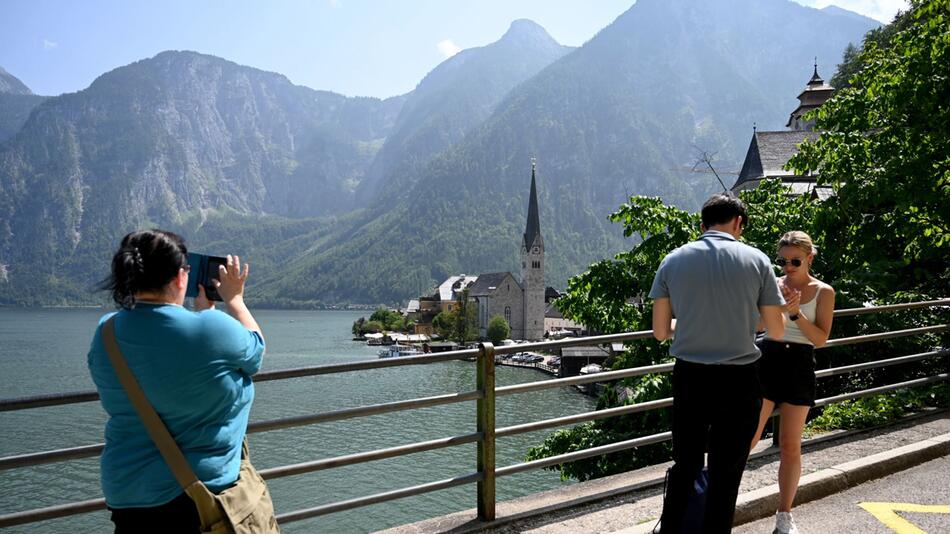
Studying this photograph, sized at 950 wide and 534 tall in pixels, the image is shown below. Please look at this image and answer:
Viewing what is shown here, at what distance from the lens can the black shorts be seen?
4.07 metres

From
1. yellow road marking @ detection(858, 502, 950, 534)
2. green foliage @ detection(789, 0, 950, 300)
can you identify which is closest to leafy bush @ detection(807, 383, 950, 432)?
yellow road marking @ detection(858, 502, 950, 534)

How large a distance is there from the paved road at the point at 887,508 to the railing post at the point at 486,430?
1.63 meters

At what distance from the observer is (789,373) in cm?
408

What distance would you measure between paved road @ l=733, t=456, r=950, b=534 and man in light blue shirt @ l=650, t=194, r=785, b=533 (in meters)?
1.24

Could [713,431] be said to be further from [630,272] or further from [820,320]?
[630,272]

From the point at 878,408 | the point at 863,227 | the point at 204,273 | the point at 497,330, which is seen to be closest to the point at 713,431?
the point at 204,273

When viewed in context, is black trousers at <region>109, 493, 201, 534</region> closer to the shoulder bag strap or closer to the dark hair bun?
the shoulder bag strap

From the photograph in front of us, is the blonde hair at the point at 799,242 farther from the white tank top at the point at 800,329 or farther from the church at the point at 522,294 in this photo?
the church at the point at 522,294

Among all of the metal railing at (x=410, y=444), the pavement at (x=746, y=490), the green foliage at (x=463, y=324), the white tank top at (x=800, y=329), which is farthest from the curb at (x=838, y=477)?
the green foliage at (x=463, y=324)

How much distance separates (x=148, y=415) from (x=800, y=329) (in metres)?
3.45

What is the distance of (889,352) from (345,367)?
296 inches

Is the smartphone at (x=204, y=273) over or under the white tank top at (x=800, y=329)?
over

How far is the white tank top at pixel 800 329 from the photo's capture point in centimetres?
402

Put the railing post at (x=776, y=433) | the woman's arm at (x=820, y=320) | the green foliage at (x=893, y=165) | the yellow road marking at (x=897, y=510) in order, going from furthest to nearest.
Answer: the green foliage at (x=893, y=165) → the railing post at (x=776, y=433) → the yellow road marking at (x=897, y=510) → the woman's arm at (x=820, y=320)
